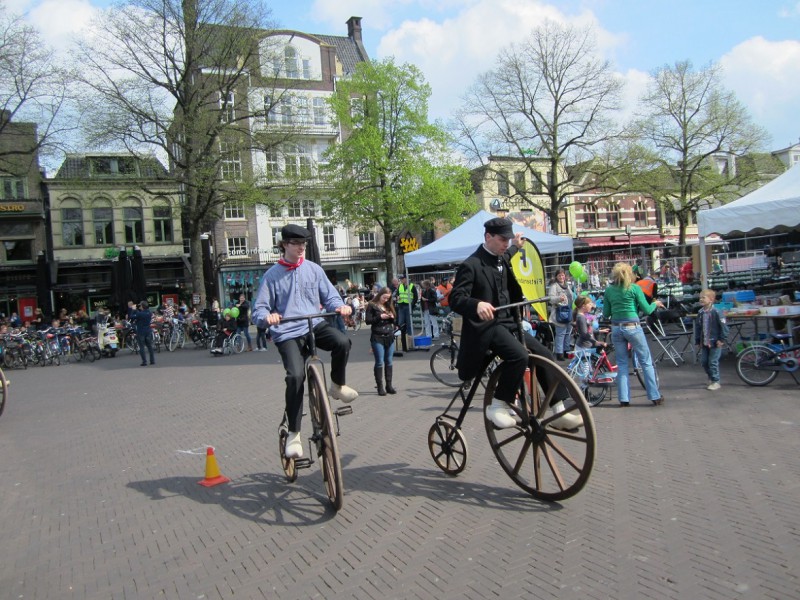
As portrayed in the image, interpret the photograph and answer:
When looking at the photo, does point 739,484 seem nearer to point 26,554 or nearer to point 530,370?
point 530,370

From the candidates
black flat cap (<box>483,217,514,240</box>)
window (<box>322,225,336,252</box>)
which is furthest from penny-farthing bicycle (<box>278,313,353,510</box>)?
window (<box>322,225,336,252</box>)

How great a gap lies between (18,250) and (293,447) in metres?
38.1

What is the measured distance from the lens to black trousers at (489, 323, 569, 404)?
13.8 ft

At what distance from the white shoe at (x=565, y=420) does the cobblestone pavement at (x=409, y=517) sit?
1.88ft

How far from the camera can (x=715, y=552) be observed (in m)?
3.39

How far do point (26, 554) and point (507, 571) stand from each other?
314 cm

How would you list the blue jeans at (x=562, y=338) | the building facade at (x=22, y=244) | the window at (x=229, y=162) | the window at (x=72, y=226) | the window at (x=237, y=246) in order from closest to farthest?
the blue jeans at (x=562, y=338) → the window at (x=229, y=162) → the building facade at (x=22, y=244) → the window at (x=72, y=226) → the window at (x=237, y=246)

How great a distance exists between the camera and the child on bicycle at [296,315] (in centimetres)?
466

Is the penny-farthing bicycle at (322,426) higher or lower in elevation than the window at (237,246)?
lower

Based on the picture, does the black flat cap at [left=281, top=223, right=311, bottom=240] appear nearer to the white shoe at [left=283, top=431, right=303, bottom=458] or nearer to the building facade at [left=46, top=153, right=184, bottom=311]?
the white shoe at [left=283, top=431, right=303, bottom=458]

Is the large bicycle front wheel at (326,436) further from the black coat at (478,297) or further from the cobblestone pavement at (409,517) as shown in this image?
the black coat at (478,297)

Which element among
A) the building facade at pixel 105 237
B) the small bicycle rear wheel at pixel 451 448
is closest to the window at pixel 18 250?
the building facade at pixel 105 237

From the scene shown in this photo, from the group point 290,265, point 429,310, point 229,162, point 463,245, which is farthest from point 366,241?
point 290,265

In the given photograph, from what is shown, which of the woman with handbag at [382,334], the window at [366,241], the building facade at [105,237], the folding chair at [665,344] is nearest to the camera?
the woman with handbag at [382,334]
